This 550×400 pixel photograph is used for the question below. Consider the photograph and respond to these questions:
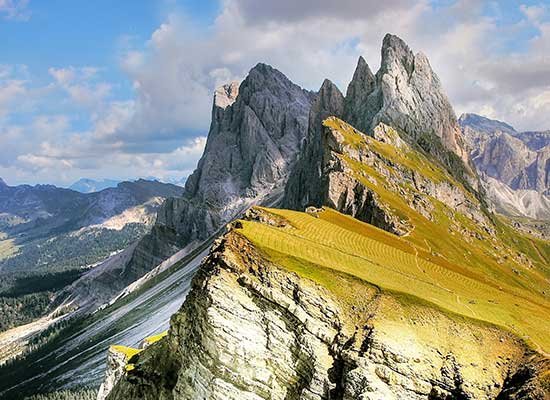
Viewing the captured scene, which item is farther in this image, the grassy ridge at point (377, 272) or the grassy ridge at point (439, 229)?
the grassy ridge at point (439, 229)

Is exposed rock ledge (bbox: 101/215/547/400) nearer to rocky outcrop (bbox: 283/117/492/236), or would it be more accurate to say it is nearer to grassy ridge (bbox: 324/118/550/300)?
grassy ridge (bbox: 324/118/550/300)

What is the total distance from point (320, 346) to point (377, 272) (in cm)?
1406

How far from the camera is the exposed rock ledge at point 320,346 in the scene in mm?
37094

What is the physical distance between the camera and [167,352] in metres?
46.5

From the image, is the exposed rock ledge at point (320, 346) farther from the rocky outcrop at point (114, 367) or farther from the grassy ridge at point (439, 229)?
the grassy ridge at point (439, 229)

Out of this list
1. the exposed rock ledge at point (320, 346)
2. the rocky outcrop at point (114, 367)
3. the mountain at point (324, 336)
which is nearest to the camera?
the exposed rock ledge at point (320, 346)

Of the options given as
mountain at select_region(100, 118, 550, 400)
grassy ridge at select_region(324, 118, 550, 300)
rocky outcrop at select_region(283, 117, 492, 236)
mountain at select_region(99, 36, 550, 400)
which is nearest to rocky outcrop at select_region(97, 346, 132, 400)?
mountain at select_region(99, 36, 550, 400)

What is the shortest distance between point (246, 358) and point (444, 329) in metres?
16.8

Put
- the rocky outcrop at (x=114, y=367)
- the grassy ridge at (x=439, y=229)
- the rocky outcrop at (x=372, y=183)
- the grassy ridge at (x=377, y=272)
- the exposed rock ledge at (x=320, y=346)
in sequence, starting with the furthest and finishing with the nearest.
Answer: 1. the rocky outcrop at (x=372, y=183)
2. the grassy ridge at (x=439, y=229)
3. the rocky outcrop at (x=114, y=367)
4. the grassy ridge at (x=377, y=272)
5. the exposed rock ledge at (x=320, y=346)

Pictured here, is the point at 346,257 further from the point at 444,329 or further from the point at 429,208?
the point at 429,208

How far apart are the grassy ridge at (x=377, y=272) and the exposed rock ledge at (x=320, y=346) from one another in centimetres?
159

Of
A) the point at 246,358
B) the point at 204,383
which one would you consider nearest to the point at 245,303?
the point at 246,358

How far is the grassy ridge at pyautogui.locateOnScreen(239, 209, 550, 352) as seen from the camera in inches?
1684

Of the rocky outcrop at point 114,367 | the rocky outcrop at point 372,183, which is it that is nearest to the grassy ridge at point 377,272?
the rocky outcrop at point 114,367
